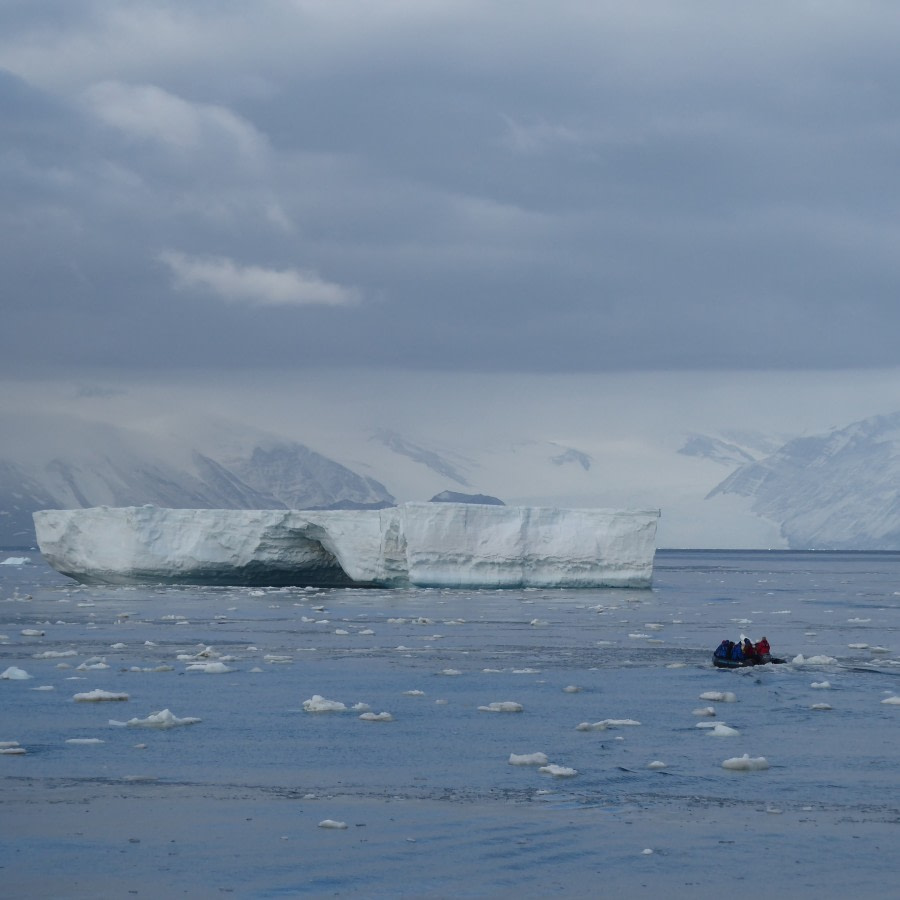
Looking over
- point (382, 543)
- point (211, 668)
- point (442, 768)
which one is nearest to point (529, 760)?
point (442, 768)

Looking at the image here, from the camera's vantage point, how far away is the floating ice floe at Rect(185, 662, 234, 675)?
15.5 m

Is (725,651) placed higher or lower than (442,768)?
higher

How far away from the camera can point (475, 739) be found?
35.5 ft

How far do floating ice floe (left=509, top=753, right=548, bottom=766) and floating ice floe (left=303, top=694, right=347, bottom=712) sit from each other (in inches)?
115

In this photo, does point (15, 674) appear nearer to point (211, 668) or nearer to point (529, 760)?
point (211, 668)

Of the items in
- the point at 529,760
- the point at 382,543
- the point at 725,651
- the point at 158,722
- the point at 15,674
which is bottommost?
the point at 15,674

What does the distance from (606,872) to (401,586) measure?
29947 mm

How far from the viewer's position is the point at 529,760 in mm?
9719

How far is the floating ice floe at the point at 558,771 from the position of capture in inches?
362

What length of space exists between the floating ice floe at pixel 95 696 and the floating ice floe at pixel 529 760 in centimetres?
470

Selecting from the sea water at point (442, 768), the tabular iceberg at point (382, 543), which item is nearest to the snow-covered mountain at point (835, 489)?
the tabular iceberg at point (382, 543)

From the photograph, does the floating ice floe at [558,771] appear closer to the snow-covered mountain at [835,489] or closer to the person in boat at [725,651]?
the person in boat at [725,651]

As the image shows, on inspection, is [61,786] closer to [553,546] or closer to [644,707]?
[644,707]

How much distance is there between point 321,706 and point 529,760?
3.14 m
